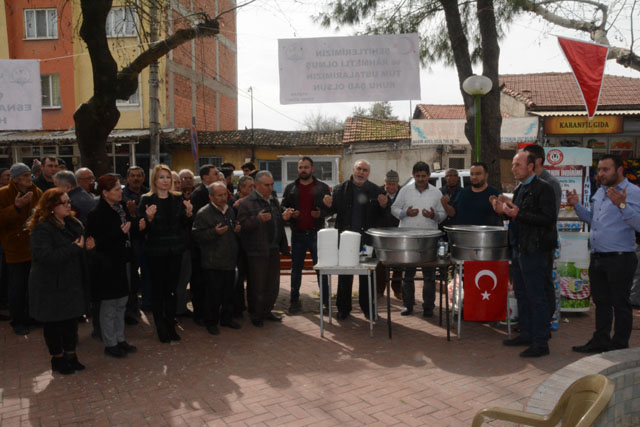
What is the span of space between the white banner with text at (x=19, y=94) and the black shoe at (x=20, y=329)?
10.3 feet

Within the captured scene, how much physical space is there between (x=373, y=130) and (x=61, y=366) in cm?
2195

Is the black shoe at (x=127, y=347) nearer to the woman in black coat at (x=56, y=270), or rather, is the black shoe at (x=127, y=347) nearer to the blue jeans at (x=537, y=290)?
the woman in black coat at (x=56, y=270)

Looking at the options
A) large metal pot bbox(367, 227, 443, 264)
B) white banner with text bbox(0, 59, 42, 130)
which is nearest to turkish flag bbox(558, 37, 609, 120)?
large metal pot bbox(367, 227, 443, 264)

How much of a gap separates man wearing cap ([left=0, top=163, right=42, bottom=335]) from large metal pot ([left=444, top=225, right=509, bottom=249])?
191 inches

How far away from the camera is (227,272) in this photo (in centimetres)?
618

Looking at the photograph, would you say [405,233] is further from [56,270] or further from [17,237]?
[17,237]

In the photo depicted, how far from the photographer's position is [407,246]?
559 centimetres

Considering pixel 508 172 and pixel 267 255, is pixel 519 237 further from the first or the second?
pixel 508 172

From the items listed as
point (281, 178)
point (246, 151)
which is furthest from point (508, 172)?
point (246, 151)

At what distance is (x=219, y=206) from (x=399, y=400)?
308 cm

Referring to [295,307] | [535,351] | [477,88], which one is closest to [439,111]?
[477,88]

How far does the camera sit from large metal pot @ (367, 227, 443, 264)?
5574mm

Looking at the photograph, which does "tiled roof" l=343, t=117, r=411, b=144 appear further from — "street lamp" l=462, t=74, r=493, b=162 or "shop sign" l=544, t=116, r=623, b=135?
"street lamp" l=462, t=74, r=493, b=162

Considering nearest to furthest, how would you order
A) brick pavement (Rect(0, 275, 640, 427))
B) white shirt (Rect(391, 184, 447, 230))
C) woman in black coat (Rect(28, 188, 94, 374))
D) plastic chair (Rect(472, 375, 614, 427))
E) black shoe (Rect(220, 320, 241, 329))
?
plastic chair (Rect(472, 375, 614, 427))
brick pavement (Rect(0, 275, 640, 427))
woman in black coat (Rect(28, 188, 94, 374))
black shoe (Rect(220, 320, 241, 329))
white shirt (Rect(391, 184, 447, 230))
